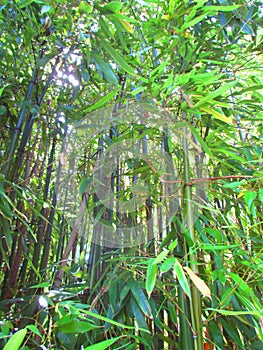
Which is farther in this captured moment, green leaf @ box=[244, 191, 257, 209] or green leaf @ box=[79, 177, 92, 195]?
green leaf @ box=[79, 177, 92, 195]

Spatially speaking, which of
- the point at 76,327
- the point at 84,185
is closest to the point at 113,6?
the point at 84,185

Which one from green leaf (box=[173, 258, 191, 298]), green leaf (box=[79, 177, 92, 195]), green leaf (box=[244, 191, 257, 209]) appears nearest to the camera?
green leaf (box=[173, 258, 191, 298])

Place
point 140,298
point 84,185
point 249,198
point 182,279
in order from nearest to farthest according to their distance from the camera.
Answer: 1. point 182,279
2. point 249,198
3. point 140,298
4. point 84,185

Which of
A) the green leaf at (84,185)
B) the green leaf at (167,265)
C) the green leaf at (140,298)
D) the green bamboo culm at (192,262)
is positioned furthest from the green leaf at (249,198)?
the green leaf at (84,185)

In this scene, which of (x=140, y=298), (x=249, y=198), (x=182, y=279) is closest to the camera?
(x=182, y=279)

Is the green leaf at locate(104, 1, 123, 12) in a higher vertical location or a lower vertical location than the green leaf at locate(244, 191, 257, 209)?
higher

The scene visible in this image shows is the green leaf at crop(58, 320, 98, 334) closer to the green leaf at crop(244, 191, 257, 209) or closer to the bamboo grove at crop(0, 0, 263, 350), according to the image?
the bamboo grove at crop(0, 0, 263, 350)

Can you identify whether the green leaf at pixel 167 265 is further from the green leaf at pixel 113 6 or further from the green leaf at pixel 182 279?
the green leaf at pixel 113 6

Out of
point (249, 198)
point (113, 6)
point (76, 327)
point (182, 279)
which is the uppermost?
point (113, 6)

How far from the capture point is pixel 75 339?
3.22 ft

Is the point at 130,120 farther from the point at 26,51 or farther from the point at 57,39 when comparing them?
the point at 26,51


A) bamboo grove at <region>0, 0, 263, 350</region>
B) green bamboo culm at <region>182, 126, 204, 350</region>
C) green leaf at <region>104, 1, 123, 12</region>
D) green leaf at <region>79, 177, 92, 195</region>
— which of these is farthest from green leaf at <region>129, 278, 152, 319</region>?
green leaf at <region>104, 1, 123, 12</region>

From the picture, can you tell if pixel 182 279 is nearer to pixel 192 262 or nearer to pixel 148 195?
pixel 192 262

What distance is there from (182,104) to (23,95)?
923 millimetres
